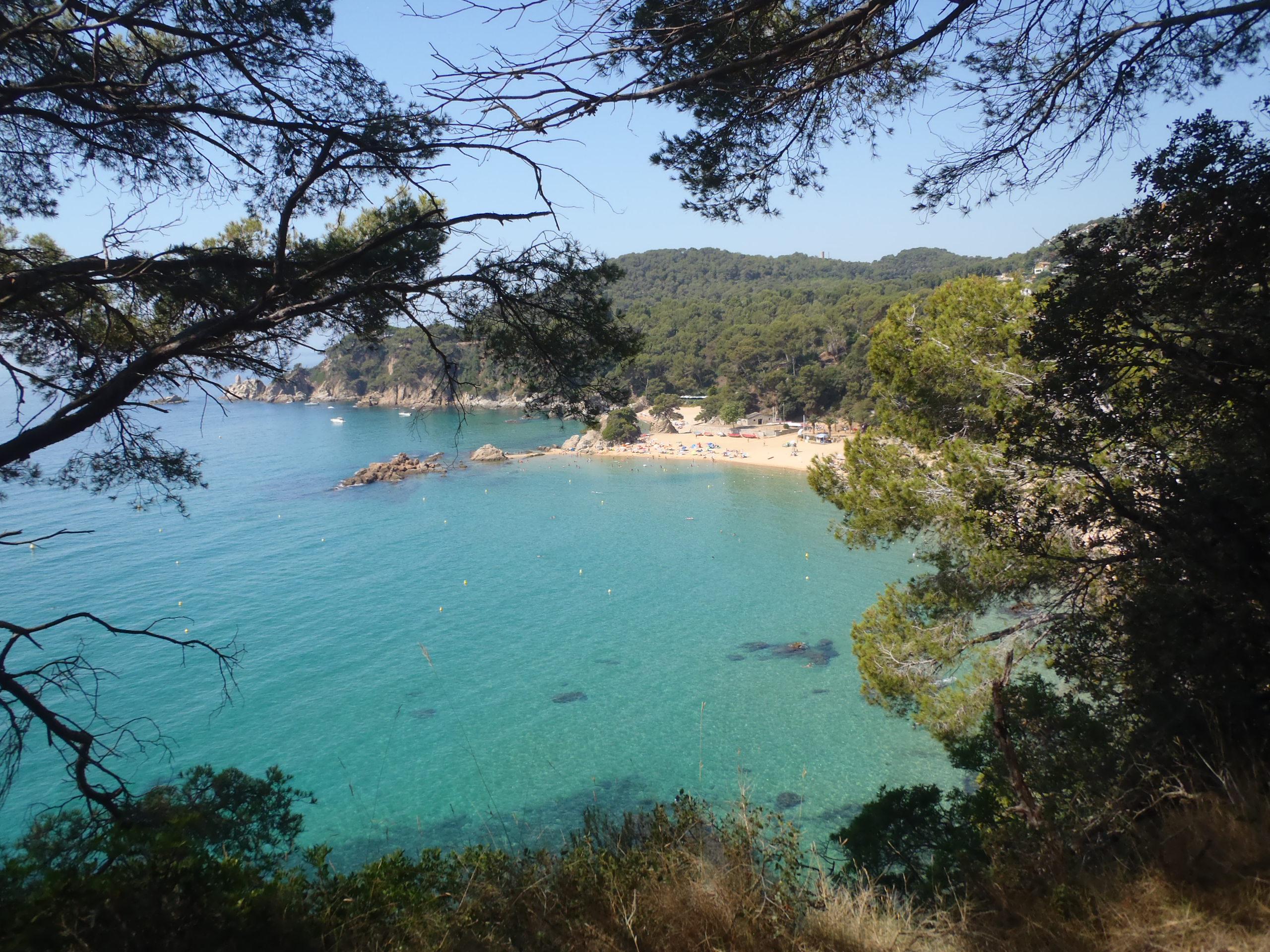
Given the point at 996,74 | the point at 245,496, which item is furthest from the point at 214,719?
the point at 245,496

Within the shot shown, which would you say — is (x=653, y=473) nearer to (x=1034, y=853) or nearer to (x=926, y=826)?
(x=926, y=826)

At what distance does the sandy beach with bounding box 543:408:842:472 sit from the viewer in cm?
3638

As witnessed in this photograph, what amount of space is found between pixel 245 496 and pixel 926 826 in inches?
1305

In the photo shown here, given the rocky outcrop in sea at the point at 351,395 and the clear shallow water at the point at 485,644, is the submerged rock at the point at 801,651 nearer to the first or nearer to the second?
the clear shallow water at the point at 485,644

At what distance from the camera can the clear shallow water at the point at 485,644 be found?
11.2m

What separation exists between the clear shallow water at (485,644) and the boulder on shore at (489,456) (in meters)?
6.52

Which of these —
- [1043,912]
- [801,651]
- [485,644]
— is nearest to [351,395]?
[485,644]

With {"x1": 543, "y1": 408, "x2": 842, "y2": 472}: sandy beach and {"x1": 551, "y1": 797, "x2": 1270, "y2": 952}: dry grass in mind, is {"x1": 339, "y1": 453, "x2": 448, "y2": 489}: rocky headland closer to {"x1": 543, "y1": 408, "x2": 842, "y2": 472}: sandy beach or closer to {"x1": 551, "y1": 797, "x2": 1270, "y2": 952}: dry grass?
{"x1": 543, "y1": 408, "x2": 842, "y2": 472}: sandy beach

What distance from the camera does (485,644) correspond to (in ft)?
56.7

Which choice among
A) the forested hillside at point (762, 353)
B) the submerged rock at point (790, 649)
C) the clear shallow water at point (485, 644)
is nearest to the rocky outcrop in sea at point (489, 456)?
the forested hillside at point (762, 353)

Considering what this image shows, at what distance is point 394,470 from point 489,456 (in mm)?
5838

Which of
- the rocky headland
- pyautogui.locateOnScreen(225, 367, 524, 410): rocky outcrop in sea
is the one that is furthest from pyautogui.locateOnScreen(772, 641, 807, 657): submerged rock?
pyautogui.locateOnScreen(225, 367, 524, 410): rocky outcrop in sea

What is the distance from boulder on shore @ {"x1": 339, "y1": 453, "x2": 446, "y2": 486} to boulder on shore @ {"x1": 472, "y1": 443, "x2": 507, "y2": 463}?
90.4 inches

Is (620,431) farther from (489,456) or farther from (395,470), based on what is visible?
(395,470)
